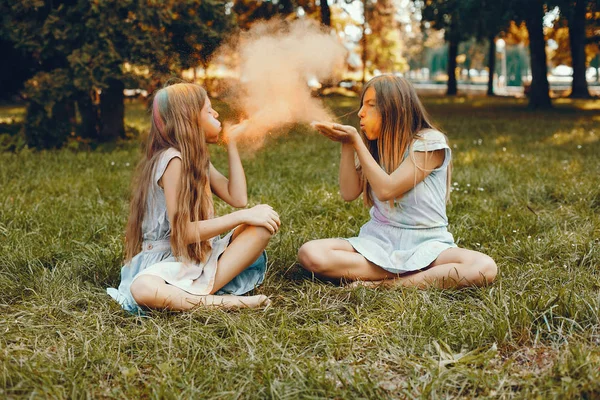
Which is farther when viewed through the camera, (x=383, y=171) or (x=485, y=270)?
(x=383, y=171)

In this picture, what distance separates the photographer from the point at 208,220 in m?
2.99

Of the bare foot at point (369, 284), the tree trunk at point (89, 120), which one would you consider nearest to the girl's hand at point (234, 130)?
the bare foot at point (369, 284)

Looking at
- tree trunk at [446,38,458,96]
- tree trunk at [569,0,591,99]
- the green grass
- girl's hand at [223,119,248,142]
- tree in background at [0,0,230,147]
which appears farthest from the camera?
tree trunk at [446,38,458,96]

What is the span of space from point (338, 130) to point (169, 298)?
1200mm

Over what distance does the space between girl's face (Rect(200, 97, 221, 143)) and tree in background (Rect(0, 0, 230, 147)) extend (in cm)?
421

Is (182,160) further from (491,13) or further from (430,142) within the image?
(491,13)

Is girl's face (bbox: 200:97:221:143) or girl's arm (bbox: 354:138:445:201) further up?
girl's face (bbox: 200:97:221:143)

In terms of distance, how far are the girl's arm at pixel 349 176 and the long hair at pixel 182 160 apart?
2.61 feet

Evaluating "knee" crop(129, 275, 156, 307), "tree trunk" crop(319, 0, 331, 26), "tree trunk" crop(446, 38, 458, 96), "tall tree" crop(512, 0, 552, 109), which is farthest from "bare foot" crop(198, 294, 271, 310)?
"tree trunk" crop(446, 38, 458, 96)

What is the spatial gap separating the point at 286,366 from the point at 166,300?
805 millimetres

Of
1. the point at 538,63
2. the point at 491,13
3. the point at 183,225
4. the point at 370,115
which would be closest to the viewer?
the point at 183,225

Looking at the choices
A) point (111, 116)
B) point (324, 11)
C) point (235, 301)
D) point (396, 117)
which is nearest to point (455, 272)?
point (396, 117)

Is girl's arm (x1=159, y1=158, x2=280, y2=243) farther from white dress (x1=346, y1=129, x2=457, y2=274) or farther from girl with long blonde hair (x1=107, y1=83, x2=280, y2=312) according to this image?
white dress (x1=346, y1=129, x2=457, y2=274)

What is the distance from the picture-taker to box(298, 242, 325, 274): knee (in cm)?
319
